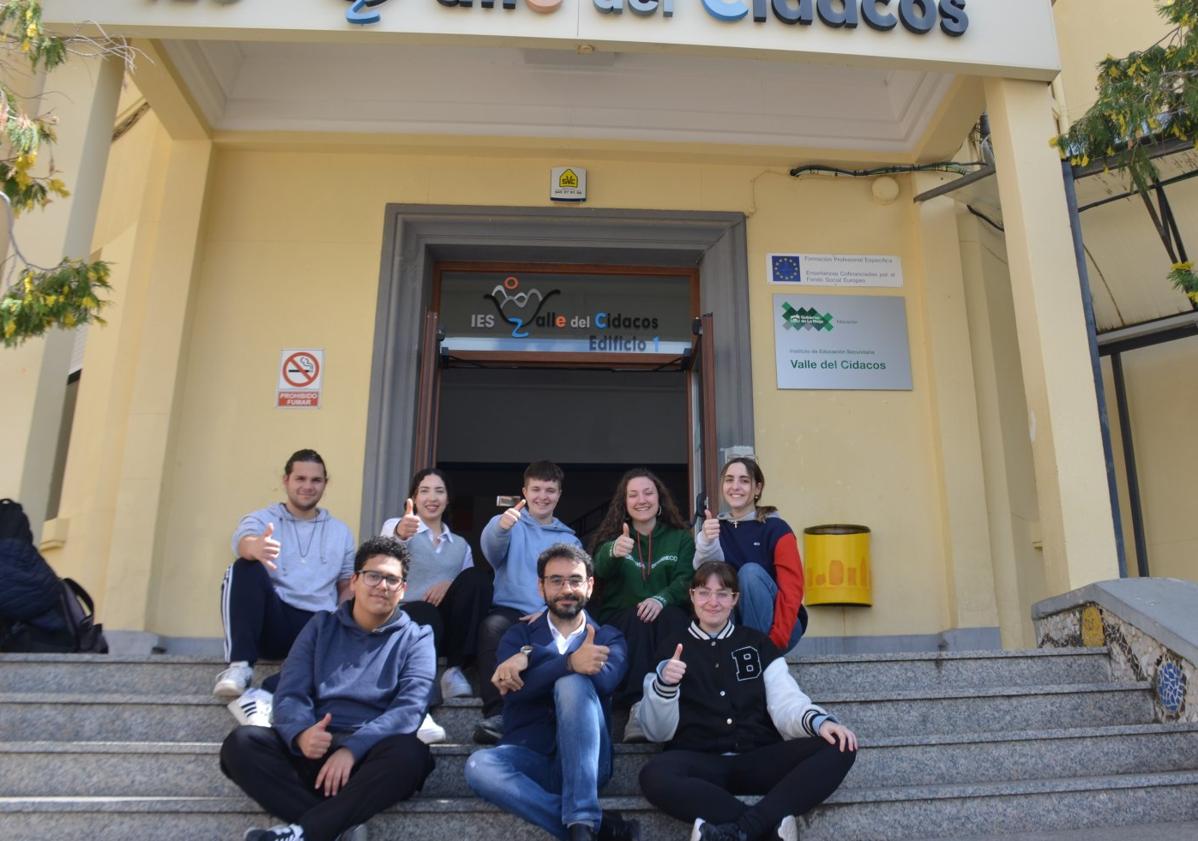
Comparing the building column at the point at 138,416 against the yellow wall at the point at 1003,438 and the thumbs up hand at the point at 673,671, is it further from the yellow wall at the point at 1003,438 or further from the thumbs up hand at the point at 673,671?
the yellow wall at the point at 1003,438

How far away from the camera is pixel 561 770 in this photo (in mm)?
2977

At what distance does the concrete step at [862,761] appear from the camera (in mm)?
3221

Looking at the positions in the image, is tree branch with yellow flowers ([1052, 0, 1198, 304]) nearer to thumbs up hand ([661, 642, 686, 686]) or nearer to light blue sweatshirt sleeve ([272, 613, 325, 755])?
thumbs up hand ([661, 642, 686, 686])

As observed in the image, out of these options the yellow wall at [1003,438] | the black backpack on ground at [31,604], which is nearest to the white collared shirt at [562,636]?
the black backpack on ground at [31,604]

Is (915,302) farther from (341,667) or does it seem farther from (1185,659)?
(341,667)

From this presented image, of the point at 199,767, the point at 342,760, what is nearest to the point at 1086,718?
the point at 342,760

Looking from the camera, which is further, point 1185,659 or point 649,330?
point 649,330

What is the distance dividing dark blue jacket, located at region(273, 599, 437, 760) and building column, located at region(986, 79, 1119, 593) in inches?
118

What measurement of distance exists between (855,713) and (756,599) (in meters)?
0.53

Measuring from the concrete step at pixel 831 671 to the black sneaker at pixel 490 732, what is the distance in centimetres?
87

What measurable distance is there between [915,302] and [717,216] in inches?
51.8

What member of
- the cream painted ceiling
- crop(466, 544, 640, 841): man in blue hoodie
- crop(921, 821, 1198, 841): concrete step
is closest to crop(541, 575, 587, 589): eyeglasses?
crop(466, 544, 640, 841): man in blue hoodie

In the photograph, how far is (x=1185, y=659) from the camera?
3.63 m

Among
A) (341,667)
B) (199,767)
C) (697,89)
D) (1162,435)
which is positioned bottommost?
(199,767)
